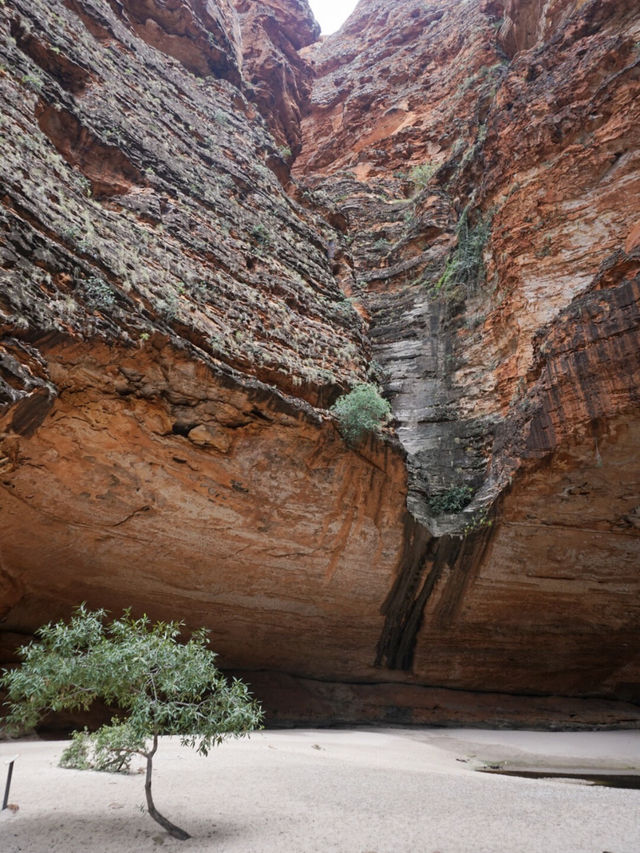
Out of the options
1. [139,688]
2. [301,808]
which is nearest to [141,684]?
[139,688]

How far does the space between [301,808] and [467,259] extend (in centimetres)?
1362

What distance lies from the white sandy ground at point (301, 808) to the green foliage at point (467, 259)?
11.8 m

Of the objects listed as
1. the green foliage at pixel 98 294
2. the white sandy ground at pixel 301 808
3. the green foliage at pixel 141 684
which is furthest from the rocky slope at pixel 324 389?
the white sandy ground at pixel 301 808

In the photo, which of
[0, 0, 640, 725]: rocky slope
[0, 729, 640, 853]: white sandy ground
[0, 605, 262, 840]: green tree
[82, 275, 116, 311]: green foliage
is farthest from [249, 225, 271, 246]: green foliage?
[0, 729, 640, 853]: white sandy ground

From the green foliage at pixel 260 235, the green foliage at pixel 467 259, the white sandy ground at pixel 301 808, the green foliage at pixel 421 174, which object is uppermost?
the green foliage at pixel 421 174

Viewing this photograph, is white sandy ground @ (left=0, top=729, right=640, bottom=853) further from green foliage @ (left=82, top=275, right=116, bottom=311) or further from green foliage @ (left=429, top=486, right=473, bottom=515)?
green foliage @ (left=82, top=275, right=116, bottom=311)

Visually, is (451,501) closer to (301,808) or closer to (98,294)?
(301,808)

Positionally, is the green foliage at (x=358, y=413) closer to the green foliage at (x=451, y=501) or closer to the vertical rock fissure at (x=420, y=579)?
the vertical rock fissure at (x=420, y=579)

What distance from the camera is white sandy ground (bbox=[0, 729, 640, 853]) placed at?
3.63 metres

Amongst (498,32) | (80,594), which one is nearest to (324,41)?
(498,32)

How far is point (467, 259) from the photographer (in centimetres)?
1440

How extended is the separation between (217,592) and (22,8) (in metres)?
13.1

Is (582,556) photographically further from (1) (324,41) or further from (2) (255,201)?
(1) (324,41)

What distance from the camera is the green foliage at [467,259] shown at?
46.4ft
